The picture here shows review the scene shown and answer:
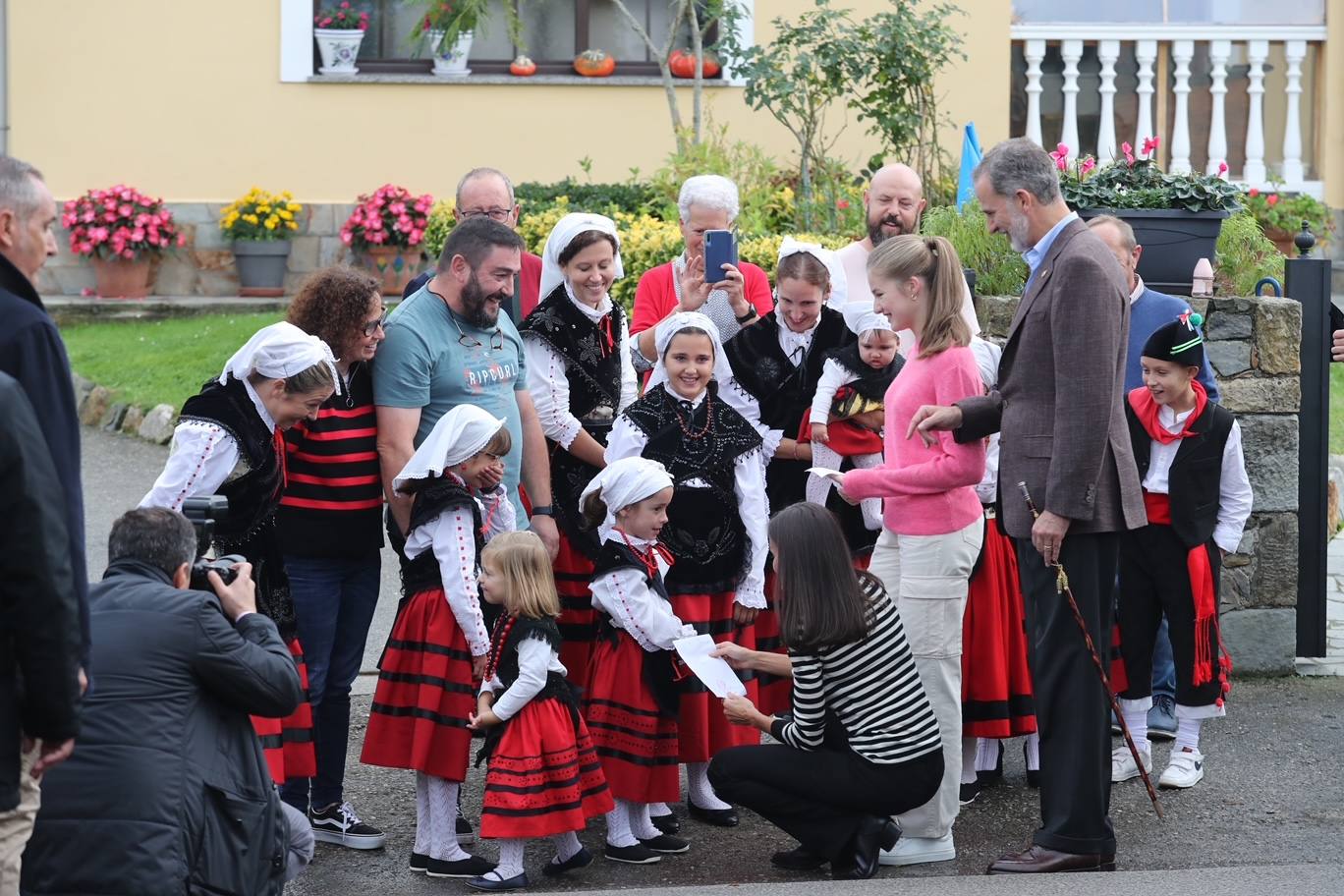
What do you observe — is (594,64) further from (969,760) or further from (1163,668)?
(969,760)

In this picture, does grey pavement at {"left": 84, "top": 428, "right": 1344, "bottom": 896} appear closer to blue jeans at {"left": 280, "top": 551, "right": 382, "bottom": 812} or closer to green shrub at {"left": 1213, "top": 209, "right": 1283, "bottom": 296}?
blue jeans at {"left": 280, "top": 551, "right": 382, "bottom": 812}

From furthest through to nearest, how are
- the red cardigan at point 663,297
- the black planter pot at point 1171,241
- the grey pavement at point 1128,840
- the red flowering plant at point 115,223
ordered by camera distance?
the red flowering plant at point 115,223 → the black planter pot at point 1171,241 → the red cardigan at point 663,297 → the grey pavement at point 1128,840

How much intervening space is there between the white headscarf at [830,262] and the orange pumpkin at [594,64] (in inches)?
340

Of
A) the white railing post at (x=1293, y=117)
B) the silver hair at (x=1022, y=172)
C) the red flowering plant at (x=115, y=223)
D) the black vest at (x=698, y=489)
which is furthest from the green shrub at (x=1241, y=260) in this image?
the red flowering plant at (x=115, y=223)

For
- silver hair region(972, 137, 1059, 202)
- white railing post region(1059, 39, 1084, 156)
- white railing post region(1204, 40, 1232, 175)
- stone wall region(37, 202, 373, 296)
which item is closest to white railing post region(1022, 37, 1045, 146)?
white railing post region(1059, 39, 1084, 156)

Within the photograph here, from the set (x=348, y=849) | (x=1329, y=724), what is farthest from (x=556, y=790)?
(x=1329, y=724)

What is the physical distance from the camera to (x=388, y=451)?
5.02 meters

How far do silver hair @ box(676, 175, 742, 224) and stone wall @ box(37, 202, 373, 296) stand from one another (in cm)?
835

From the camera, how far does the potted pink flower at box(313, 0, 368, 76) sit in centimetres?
1385

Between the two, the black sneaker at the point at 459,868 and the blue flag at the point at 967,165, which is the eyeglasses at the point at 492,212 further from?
the blue flag at the point at 967,165

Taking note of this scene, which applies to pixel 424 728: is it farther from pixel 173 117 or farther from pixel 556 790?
pixel 173 117

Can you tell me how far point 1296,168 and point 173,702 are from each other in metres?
12.2

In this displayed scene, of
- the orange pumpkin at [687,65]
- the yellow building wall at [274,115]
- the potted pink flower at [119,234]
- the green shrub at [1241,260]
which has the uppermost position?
the orange pumpkin at [687,65]

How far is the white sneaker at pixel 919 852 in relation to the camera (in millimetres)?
A: 4867
